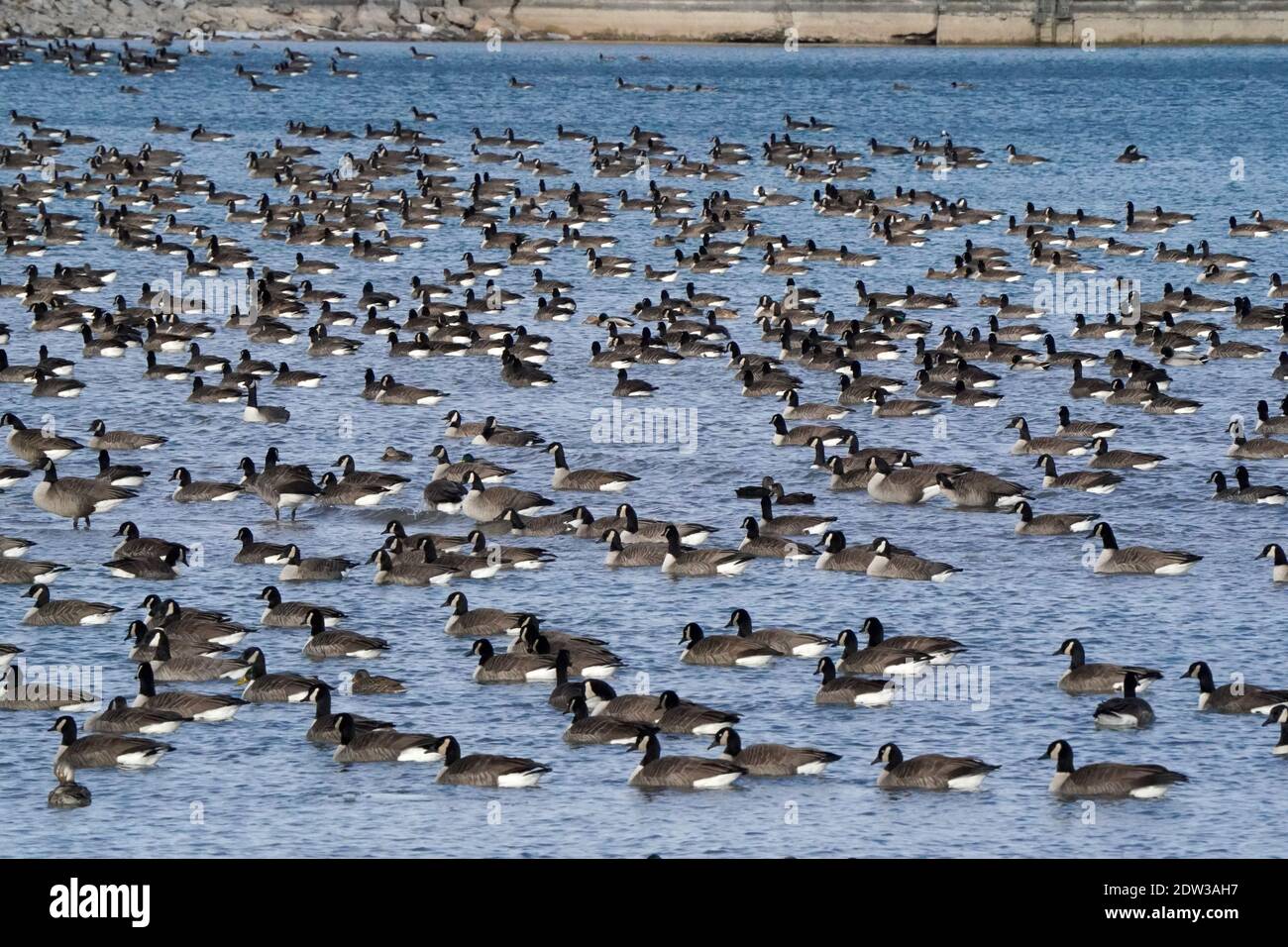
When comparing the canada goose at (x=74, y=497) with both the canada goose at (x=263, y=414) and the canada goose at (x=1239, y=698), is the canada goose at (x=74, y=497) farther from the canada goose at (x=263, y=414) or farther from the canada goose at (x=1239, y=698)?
the canada goose at (x=1239, y=698)

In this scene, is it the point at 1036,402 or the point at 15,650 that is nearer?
the point at 15,650

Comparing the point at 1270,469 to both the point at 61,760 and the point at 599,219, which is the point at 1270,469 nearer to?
the point at 61,760

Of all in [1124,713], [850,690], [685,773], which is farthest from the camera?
[850,690]

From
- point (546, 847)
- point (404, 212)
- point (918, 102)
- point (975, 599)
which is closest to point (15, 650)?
point (546, 847)

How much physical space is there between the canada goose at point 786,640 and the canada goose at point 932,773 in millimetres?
5183

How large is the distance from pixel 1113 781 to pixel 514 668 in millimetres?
8082

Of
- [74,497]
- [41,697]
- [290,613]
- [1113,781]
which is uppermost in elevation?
[1113,781]

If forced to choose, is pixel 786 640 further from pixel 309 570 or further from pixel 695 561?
pixel 309 570

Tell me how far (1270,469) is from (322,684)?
2043 cm

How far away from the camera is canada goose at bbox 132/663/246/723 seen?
95.8 feet

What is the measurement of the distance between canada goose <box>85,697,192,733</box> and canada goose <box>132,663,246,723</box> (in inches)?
17.4

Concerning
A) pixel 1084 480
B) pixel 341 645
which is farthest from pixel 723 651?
pixel 1084 480

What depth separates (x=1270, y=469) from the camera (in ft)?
141

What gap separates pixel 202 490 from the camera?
40.7 metres
